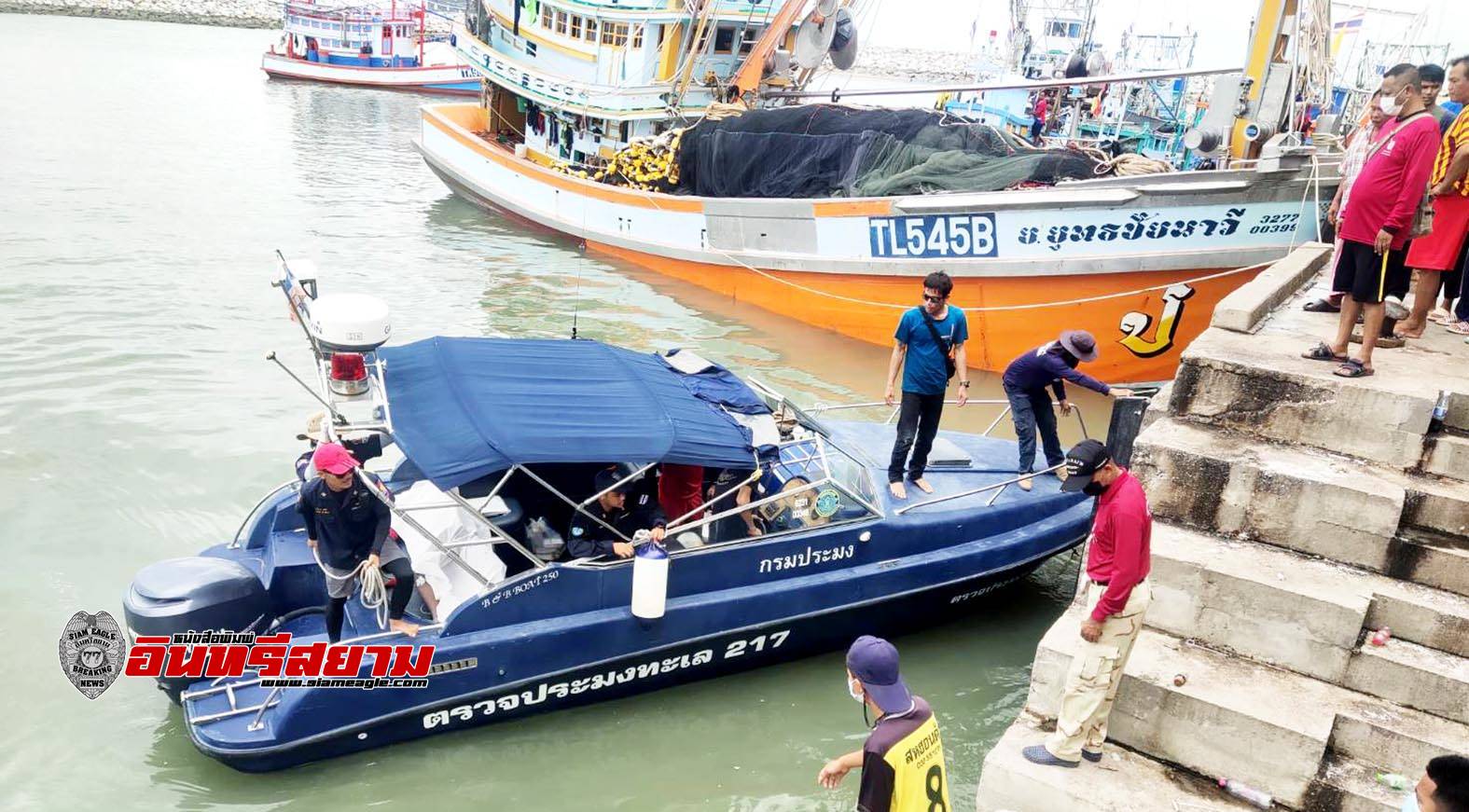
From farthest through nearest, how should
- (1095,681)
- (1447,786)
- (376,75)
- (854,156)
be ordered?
(376,75), (854,156), (1095,681), (1447,786)

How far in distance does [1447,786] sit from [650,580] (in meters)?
3.71

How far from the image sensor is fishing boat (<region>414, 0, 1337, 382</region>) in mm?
10969

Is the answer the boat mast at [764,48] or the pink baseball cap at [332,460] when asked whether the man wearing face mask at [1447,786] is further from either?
the boat mast at [764,48]

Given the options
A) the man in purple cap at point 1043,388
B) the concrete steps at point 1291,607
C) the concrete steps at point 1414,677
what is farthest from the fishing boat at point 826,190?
the concrete steps at point 1414,677

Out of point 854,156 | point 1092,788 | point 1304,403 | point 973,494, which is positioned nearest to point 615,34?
point 854,156

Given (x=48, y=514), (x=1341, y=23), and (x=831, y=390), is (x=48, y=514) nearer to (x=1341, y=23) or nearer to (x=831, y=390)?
(x=831, y=390)

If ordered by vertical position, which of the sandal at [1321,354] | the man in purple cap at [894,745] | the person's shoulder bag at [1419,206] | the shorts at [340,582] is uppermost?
the person's shoulder bag at [1419,206]

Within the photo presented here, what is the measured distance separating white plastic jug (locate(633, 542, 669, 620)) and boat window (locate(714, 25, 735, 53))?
14545 millimetres

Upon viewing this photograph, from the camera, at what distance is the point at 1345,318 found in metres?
6.02

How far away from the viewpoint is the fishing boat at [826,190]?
1097cm

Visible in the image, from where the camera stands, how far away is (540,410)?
5.78 m

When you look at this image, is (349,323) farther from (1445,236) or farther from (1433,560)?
(1445,236)

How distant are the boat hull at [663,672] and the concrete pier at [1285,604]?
1647 mm

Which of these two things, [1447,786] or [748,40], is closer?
[1447,786]
